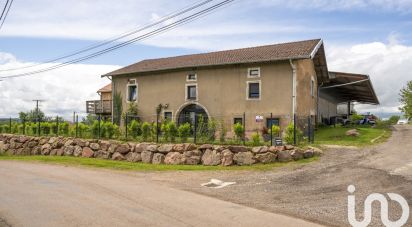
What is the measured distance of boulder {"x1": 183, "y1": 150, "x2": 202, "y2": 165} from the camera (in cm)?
1767

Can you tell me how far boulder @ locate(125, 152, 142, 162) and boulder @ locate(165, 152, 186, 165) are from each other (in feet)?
5.95

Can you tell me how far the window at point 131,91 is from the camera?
34031 mm

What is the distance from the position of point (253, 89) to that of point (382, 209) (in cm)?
1952

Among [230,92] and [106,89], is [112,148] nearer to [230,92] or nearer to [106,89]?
[230,92]

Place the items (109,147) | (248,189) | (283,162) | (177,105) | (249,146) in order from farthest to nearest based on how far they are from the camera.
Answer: (177,105)
(109,147)
(249,146)
(283,162)
(248,189)

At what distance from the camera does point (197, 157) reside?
58.1 ft

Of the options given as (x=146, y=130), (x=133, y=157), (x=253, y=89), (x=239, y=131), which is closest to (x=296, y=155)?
(x=239, y=131)

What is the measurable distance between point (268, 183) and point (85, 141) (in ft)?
43.9

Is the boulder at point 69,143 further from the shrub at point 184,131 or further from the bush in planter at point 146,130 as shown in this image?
the shrub at point 184,131

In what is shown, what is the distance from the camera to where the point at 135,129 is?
868 inches

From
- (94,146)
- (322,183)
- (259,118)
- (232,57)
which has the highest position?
(232,57)

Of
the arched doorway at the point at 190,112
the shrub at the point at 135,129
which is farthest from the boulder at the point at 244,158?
the arched doorway at the point at 190,112

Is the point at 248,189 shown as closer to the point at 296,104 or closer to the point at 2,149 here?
the point at 296,104

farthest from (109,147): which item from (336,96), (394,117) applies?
(394,117)
